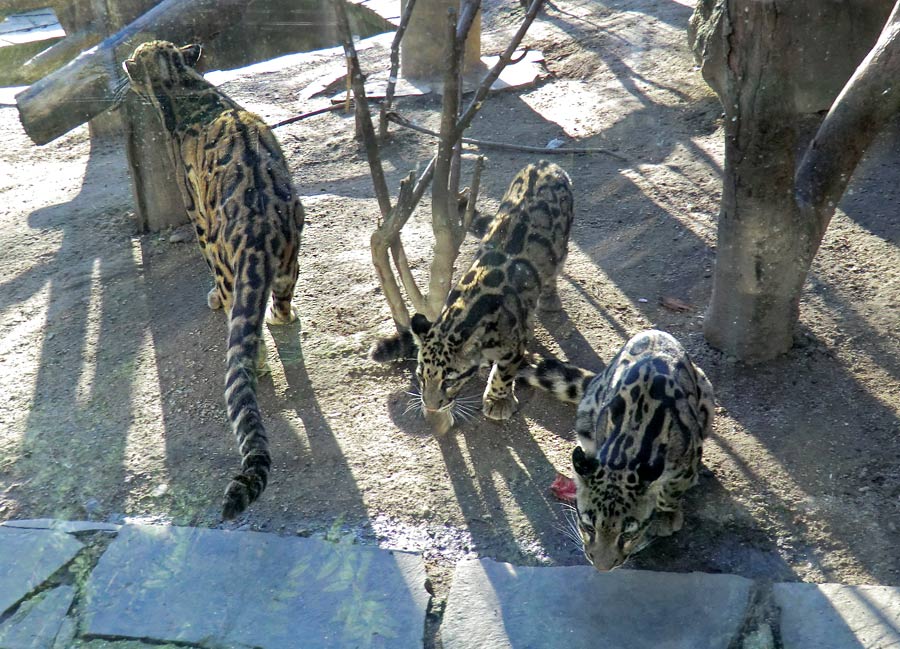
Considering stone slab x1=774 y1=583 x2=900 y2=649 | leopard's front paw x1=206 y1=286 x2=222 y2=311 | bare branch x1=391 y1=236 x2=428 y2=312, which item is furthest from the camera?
leopard's front paw x1=206 y1=286 x2=222 y2=311

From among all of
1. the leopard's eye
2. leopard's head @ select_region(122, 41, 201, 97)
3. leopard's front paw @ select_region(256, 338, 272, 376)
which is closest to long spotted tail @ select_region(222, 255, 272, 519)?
leopard's front paw @ select_region(256, 338, 272, 376)

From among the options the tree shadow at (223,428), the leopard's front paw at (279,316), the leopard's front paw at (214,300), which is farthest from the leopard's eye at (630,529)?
the leopard's front paw at (214,300)

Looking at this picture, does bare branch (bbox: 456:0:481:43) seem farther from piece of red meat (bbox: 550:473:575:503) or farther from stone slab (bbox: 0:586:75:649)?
stone slab (bbox: 0:586:75:649)

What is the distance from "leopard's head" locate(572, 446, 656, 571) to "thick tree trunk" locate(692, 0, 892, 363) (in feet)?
6.10

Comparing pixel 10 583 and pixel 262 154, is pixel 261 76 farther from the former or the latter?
pixel 10 583

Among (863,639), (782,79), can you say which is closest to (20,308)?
(782,79)

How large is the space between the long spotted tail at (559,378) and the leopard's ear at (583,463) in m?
1.09

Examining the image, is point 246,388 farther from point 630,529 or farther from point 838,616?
point 838,616

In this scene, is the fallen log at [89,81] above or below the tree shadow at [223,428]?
above

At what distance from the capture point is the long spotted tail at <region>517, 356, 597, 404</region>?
541 cm

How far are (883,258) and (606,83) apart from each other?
473 cm

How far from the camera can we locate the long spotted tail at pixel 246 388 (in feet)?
13.8

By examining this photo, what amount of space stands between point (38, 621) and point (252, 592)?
105 centimetres

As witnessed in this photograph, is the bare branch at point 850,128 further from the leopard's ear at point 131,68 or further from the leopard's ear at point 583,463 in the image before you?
the leopard's ear at point 131,68
